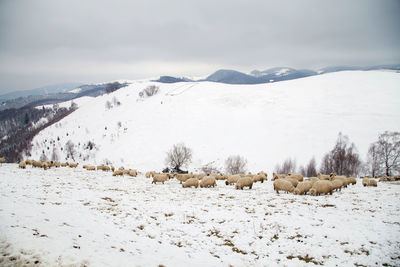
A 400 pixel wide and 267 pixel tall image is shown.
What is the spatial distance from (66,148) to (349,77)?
598ft

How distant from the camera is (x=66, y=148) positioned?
134000 millimetres

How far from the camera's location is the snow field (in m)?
6.69

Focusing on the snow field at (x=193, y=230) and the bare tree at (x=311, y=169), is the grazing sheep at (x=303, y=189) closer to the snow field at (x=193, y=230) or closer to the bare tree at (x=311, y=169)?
the snow field at (x=193, y=230)

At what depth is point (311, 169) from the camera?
208 feet

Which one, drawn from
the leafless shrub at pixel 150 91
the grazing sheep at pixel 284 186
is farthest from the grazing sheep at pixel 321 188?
the leafless shrub at pixel 150 91

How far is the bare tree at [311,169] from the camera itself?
62.1m

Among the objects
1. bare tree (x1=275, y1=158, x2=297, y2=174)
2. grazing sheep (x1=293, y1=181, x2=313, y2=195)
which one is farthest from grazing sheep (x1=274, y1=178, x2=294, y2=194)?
bare tree (x1=275, y1=158, x2=297, y2=174)

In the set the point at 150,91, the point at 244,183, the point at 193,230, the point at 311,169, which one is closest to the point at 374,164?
the point at 311,169

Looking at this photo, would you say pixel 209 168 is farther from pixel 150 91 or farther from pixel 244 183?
pixel 150 91

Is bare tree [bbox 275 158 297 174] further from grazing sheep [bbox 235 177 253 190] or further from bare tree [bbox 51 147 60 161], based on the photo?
bare tree [bbox 51 147 60 161]

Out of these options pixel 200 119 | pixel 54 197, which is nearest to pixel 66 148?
pixel 200 119

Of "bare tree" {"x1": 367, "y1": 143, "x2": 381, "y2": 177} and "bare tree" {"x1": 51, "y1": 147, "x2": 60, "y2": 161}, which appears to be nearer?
"bare tree" {"x1": 367, "y1": 143, "x2": 381, "y2": 177}

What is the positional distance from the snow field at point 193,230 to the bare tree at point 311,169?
5137 centimetres

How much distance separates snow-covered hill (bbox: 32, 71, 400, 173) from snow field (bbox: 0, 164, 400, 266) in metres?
60.5
